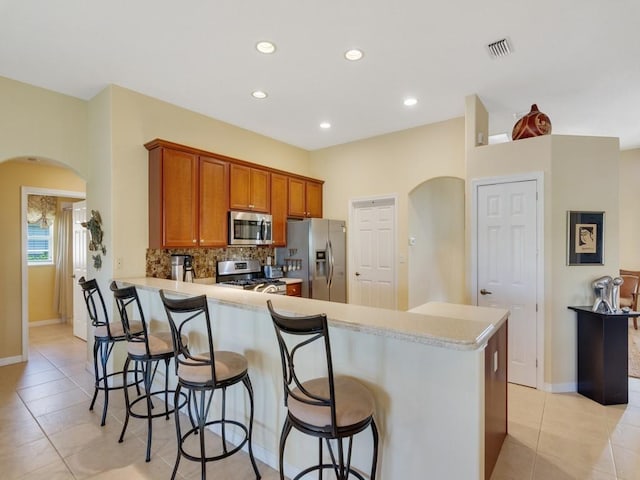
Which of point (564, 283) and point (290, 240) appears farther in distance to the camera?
point (290, 240)

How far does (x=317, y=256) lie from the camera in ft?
16.6

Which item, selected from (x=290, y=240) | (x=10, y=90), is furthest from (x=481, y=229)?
(x=10, y=90)

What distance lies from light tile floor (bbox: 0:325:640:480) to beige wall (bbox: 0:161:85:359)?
0.94 meters

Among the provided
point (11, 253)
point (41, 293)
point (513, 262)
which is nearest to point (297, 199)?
point (513, 262)

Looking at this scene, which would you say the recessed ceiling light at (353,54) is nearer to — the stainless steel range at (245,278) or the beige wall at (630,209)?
the stainless steel range at (245,278)

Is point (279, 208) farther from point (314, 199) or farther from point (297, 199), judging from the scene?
point (314, 199)

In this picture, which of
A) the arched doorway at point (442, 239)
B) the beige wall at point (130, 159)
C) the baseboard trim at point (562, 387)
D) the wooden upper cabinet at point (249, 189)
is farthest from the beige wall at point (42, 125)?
the baseboard trim at point (562, 387)

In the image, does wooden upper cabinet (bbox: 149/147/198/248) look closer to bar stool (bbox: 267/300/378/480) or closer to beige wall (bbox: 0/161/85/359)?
beige wall (bbox: 0/161/85/359)

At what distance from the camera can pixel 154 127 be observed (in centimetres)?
390

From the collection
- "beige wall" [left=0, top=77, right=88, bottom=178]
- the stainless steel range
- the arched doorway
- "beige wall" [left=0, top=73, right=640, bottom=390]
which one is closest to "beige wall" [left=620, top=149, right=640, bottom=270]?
the arched doorway

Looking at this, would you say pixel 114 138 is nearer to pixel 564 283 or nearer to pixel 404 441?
pixel 404 441

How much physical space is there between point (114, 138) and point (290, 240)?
2.68 m

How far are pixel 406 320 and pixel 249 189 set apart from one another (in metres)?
3.49

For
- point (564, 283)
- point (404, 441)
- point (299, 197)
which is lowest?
point (404, 441)
